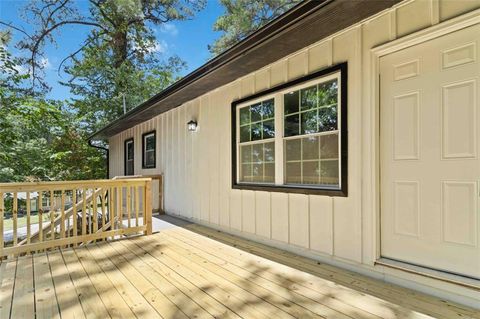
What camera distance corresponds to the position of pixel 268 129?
3.91 m

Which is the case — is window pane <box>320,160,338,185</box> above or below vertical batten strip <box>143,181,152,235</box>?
above

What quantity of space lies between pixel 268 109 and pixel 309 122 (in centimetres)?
79

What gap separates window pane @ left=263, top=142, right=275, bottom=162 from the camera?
12.5 feet

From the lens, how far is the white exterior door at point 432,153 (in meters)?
2.10

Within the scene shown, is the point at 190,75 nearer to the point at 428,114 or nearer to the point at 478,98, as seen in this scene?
the point at 428,114

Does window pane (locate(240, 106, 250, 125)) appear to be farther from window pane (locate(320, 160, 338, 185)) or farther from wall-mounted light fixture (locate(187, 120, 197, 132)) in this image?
window pane (locate(320, 160, 338, 185))

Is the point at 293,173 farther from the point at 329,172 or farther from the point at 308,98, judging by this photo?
the point at 308,98

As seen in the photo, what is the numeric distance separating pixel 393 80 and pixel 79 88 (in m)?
15.2

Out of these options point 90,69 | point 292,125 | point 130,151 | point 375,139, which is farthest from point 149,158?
point 90,69

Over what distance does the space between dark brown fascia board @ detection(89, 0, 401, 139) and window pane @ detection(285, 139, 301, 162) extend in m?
1.12

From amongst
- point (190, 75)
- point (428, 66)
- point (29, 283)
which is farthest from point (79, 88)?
point (428, 66)

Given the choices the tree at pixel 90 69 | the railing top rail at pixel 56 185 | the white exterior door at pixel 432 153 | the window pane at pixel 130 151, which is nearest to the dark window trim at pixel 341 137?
the white exterior door at pixel 432 153

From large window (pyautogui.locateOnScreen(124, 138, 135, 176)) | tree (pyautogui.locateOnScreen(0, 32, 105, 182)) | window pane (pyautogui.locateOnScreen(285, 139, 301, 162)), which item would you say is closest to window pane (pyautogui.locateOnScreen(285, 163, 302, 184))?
window pane (pyautogui.locateOnScreen(285, 139, 301, 162))

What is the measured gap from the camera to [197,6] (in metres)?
13.6
